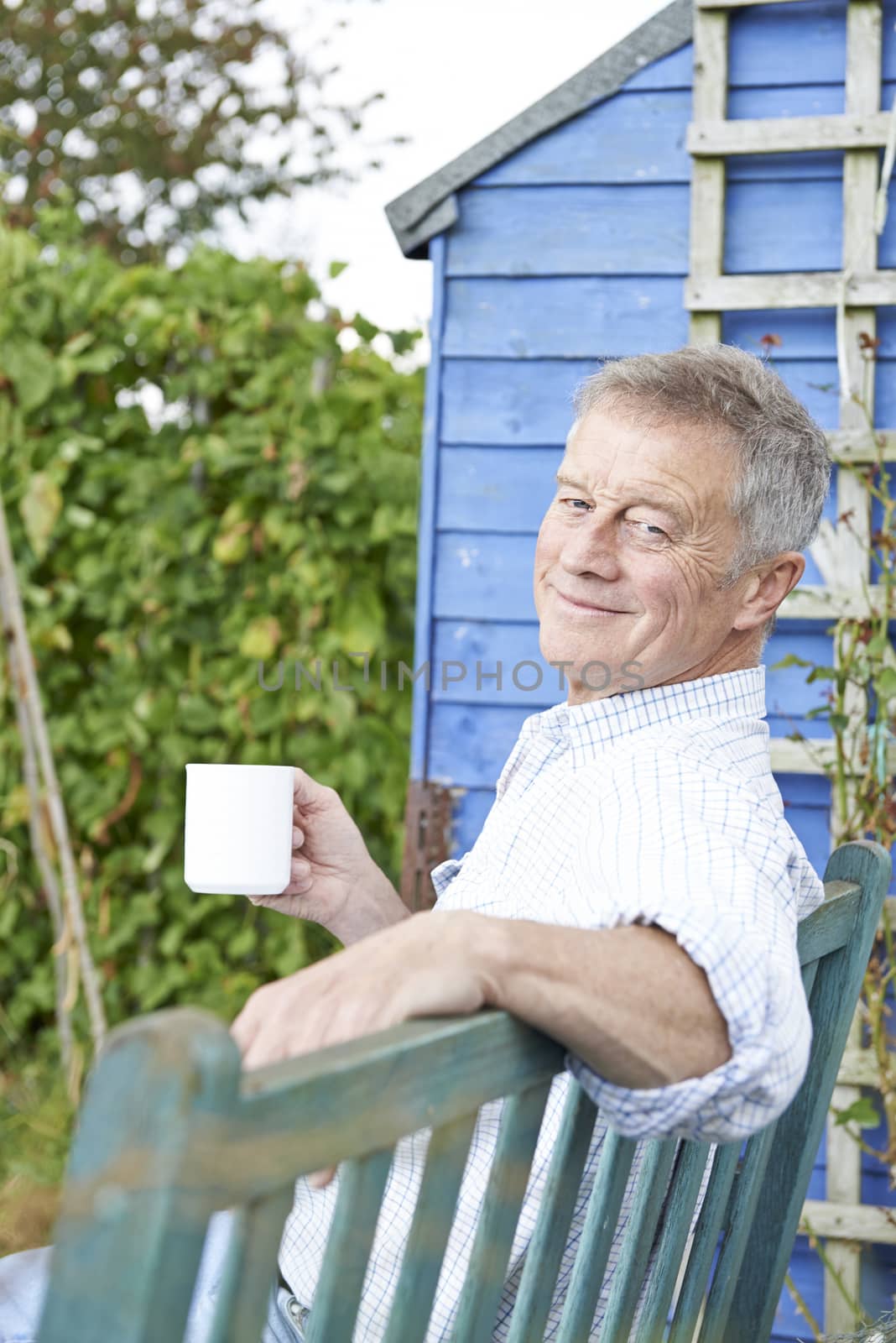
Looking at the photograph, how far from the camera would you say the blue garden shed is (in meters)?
2.28

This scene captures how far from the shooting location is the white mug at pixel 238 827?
4.09 feet

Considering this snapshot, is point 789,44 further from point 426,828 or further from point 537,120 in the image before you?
point 426,828

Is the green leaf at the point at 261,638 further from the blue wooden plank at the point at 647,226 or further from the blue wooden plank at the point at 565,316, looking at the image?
the blue wooden plank at the point at 647,226

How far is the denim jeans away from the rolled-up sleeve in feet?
1.79

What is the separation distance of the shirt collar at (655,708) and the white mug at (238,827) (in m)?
0.29

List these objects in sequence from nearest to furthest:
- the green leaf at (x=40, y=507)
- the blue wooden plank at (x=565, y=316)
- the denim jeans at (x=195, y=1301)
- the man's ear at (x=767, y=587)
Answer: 1. the denim jeans at (x=195, y=1301)
2. the man's ear at (x=767, y=587)
3. the blue wooden plank at (x=565, y=316)
4. the green leaf at (x=40, y=507)

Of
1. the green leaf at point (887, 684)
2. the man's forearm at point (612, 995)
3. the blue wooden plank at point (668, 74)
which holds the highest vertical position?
the blue wooden plank at point (668, 74)

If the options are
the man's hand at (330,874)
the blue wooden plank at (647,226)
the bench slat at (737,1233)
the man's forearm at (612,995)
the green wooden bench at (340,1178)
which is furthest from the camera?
the blue wooden plank at (647,226)

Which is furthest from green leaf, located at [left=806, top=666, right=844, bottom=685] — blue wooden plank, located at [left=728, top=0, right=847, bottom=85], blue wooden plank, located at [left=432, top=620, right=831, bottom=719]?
blue wooden plank, located at [left=728, top=0, right=847, bottom=85]

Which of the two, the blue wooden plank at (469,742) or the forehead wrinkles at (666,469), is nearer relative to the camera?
the forehead wrinkles at (666,469)

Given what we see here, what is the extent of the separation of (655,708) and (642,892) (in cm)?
41

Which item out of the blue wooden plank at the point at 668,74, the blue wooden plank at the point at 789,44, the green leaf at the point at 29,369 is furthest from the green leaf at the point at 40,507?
the blue wooden plank at the point at 789,44

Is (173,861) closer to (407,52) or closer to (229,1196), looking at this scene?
(229,1196)

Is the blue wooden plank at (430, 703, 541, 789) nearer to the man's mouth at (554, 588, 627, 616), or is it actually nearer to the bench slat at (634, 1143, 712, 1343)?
the man's mouth at (554, 588, 627, 616)
